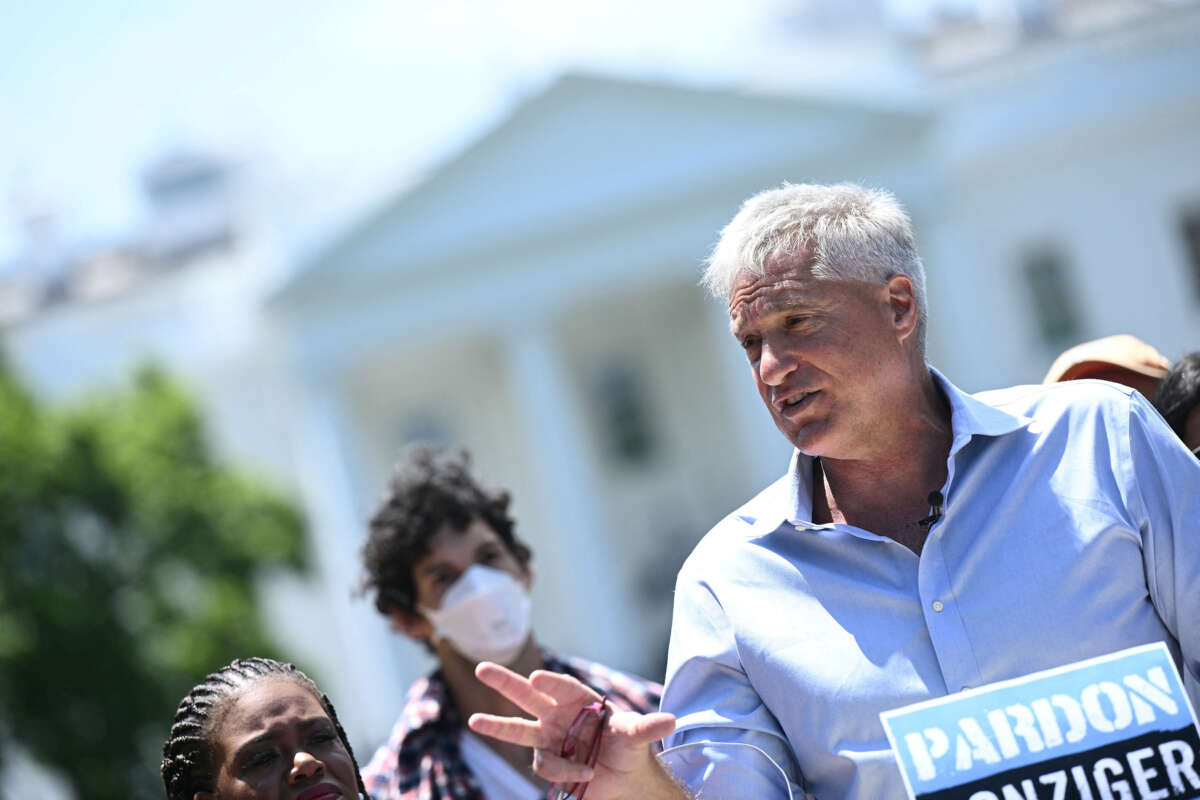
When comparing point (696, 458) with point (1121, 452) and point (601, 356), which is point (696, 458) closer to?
point (601, 356)

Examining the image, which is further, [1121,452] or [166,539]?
[166,539]

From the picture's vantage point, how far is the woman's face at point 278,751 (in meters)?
2.66

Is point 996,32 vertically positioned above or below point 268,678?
above

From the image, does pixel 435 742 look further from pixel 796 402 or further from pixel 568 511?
pixel 568 511

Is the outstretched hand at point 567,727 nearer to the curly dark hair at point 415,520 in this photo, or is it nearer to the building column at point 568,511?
the curly dark hair at point 415,520

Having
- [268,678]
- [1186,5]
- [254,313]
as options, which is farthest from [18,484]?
[1186,5]

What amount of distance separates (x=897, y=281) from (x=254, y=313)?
28615mm

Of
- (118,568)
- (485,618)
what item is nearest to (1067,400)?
(485,618)

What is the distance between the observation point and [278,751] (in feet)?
8.92

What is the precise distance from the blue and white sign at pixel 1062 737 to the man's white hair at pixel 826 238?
74 centimetres

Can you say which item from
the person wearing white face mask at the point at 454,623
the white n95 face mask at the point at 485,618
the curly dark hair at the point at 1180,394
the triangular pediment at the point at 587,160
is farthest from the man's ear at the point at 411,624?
the triangular pediment at the point at 587,160

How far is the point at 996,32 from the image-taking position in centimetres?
3753

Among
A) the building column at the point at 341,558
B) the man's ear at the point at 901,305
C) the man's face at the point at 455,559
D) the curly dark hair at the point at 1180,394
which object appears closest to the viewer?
the man's ear at the point at 901,305

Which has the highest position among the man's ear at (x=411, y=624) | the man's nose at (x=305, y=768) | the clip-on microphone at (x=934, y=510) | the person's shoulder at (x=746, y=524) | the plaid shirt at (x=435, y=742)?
the person's shoulder at (x=746, y=524)
